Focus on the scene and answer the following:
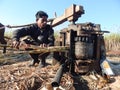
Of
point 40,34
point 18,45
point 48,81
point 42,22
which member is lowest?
point 48,81

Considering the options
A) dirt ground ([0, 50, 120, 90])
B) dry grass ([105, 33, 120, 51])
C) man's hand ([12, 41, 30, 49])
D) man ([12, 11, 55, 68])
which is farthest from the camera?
dry grass ([105, 33, 120, 51])

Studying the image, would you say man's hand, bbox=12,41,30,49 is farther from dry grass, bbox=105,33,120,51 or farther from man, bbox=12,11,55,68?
dry grass, bbox=105,33,120,51

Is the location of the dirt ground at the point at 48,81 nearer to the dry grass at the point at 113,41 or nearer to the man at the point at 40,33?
the man at the point at 40,33

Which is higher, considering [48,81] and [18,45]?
[18,45]

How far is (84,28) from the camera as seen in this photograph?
5074 millimetres

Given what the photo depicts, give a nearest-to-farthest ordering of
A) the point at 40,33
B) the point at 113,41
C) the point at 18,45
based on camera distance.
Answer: the point at 18,45, the point at 40,33, the point at 113,41

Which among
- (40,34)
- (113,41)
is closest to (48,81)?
(40,34)

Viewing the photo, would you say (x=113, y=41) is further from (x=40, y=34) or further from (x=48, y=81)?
(x=48, y=81)

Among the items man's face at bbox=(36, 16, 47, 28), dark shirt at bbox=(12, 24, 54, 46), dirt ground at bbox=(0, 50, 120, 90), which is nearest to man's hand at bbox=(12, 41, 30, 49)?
dirt ground at bbox=(0, 50, 120, 90)

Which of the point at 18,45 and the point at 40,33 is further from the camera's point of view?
the point at 40,33

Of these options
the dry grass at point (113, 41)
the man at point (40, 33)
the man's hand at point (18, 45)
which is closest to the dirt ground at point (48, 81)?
the man's hand at point (18, 45)

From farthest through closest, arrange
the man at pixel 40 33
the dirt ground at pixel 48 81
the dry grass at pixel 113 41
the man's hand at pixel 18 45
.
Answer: the dry grass at pixel 113 41
the man at pixel 40 33
the man's hand at pixel 18 45
the dirt ground at pixel 48 81

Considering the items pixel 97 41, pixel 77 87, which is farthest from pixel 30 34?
pixel 77 87

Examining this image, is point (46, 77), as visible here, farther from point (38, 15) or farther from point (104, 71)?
point (38, 15)
